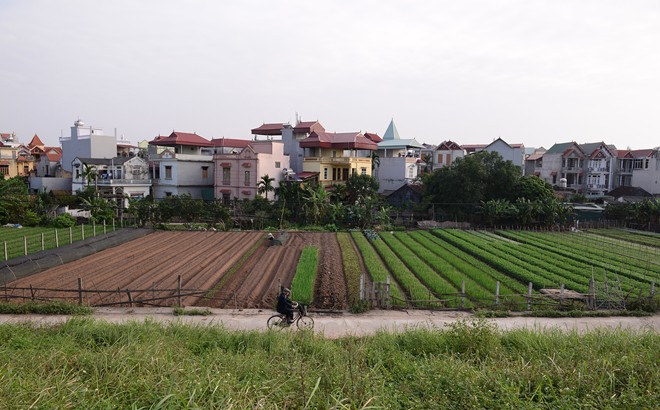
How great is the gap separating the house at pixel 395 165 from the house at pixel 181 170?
1916 centimetres

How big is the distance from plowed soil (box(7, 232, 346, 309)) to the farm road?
69 cm

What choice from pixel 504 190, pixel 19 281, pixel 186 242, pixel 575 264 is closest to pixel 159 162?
pixel 186 242

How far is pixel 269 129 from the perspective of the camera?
54.0 metres

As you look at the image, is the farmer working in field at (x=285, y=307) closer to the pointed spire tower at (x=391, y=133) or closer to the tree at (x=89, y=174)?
the tree at (x=89, y=174)

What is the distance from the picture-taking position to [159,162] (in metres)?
46.5

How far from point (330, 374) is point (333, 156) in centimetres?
4227

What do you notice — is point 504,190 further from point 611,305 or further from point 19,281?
point 19,281

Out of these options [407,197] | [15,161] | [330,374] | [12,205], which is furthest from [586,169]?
[15,161]

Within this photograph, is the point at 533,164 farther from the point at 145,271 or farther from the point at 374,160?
the point at 145,271

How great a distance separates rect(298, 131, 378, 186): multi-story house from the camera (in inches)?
1839

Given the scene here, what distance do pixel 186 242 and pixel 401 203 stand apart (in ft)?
75.7

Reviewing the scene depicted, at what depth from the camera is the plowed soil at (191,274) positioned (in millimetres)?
17328

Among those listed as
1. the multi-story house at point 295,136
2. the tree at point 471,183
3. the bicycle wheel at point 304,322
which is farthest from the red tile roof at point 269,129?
the bicycle wheel at point 304,322

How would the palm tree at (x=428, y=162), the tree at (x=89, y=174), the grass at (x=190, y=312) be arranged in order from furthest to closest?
the palm tree at (x=428, y=162)
the tree at (x=89, y=174)
the grass at (x=190, y=312)
